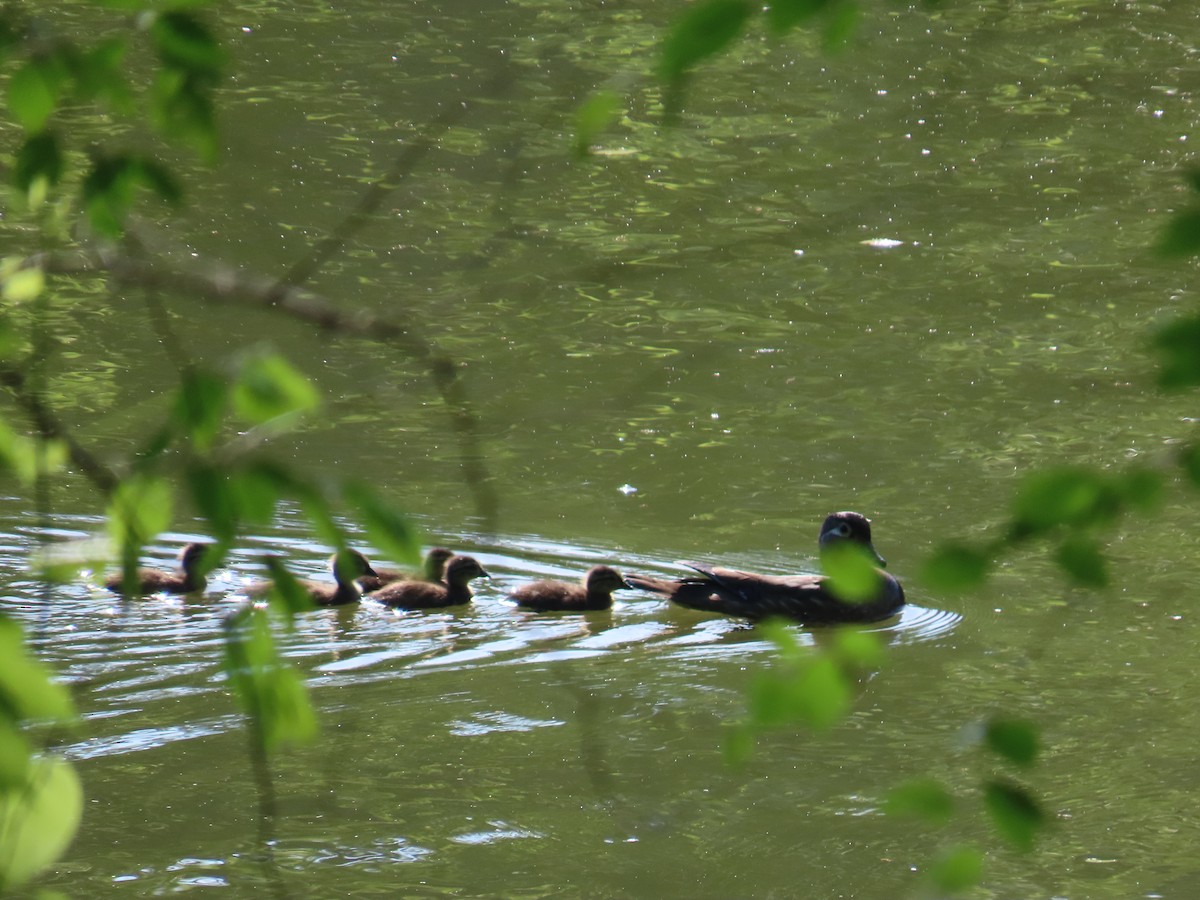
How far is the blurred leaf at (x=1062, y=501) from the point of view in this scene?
1.54 meters

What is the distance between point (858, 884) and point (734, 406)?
452 cm

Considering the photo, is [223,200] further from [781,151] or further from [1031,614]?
[1031,614]

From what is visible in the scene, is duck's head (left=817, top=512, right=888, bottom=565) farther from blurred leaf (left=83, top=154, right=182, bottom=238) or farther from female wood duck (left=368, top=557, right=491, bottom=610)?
blurred leaf (left=83, top=154, right=182, bottom=238)

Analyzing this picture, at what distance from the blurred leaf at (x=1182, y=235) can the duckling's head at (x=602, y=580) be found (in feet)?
17.7

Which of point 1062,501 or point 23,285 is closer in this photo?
point 1062,501

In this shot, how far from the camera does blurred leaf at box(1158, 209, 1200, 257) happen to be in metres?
1.63

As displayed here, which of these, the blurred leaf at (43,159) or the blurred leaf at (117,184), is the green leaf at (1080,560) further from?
the blurred leaf at (43,159)

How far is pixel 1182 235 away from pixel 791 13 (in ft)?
1.35

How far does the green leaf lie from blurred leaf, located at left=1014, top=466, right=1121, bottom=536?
17 mm

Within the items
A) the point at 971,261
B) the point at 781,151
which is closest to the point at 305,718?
the point at 971,261

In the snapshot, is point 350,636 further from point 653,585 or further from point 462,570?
point 653,585

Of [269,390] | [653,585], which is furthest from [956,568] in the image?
[653,585]

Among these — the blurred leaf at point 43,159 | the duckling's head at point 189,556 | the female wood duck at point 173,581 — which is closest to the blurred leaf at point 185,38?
the blurred leaf at point 43,159

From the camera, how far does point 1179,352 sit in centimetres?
160
